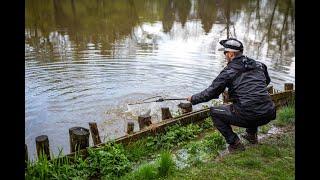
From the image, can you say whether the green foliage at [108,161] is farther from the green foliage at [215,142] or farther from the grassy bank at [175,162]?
the green foliage at [215,142]

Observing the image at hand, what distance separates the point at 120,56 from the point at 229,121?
41.3 feet

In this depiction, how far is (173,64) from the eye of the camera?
59.2ft

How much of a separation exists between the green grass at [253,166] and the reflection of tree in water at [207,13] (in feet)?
69.1

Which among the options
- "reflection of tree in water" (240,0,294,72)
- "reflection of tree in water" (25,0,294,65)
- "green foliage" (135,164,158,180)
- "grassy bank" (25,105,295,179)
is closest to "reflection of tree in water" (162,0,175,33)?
"reflection of tree in water" (25,0,294,65)

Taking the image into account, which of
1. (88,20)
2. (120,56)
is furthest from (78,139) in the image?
(88,20)

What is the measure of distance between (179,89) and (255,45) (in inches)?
409

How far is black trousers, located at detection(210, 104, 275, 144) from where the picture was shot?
23.4 feet

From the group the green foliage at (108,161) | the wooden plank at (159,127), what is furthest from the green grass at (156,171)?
the wooden plank at (159,127)

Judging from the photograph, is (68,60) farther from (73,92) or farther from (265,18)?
(265,18)

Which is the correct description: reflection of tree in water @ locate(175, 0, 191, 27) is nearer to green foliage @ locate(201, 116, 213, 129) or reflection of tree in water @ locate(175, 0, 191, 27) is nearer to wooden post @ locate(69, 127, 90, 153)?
green foliage @ locate(201, 116, 213, 129)

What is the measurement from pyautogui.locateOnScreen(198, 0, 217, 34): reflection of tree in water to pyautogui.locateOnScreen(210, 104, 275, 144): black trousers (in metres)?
20.8

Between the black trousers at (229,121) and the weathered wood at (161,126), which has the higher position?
the black trousers at (229,121)

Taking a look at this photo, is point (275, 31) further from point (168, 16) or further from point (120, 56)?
point (120, 56)

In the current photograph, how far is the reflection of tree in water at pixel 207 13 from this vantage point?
3110 centimetres
